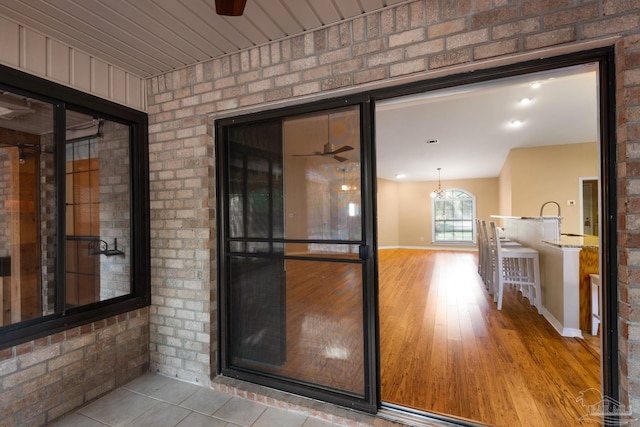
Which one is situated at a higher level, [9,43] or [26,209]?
[9,43]

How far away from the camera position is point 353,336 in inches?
71.9

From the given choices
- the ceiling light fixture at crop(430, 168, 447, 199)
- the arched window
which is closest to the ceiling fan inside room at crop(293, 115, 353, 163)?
the ceiling light fixture at crop(430, 168, 447, 199)

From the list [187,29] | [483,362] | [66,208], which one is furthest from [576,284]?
[66,208]

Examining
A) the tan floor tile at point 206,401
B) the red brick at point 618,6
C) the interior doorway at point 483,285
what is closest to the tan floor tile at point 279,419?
the tan floor tile at point 206,401

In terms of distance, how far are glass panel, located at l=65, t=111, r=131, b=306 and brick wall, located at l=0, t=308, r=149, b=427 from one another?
262 mm

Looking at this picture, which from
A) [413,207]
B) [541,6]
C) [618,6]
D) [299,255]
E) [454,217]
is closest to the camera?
[618,6]

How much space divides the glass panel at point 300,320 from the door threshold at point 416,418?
20 centimetres

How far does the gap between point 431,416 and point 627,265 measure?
134 centimetres

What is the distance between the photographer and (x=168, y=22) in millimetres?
1709

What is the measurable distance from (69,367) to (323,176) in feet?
7.47

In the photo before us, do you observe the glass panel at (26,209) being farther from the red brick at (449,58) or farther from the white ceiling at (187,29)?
the red brick at (449,58)

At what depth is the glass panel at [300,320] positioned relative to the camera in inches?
72.2

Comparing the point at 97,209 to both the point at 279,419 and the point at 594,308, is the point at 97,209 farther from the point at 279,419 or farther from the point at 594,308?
the point at 594,308

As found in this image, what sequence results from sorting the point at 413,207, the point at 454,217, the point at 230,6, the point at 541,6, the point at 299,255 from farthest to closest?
the point at 413,207 → the point at 454,217 → the point at 299,255 → the point at 541,6 → the point at 230,6
